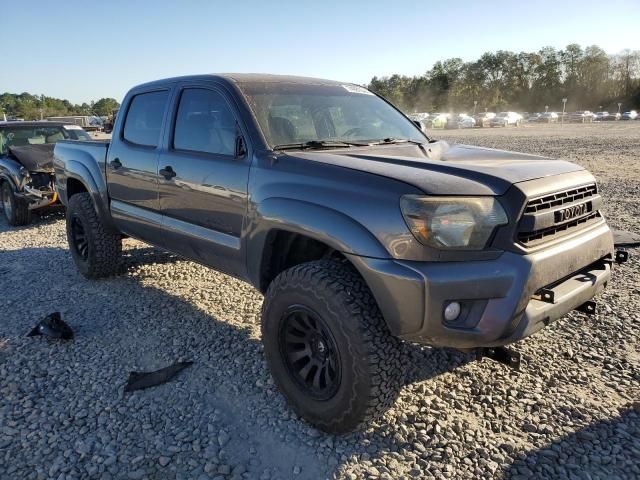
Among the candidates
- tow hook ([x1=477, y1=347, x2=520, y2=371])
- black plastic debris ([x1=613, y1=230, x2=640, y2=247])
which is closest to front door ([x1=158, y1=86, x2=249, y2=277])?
tow hook ([x1=477, y1=347, x2=520, y2=371])

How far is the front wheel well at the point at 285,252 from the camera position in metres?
3.01

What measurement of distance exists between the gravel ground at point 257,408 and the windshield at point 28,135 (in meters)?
5.13

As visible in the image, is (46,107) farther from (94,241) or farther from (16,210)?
(94,241)

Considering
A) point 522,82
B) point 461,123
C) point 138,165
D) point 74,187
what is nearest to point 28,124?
point 74,187

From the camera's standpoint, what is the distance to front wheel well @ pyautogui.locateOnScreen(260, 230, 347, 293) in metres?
3.01

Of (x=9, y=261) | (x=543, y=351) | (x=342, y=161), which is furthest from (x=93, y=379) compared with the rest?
(x=9, y=261)

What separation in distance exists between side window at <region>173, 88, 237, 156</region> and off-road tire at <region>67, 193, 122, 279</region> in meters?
1.73

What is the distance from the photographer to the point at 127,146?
447 cm

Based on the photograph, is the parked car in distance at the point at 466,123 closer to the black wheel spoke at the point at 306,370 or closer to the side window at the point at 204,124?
the side window at the point at 204,124

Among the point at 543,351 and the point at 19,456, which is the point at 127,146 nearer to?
the point at 19,456

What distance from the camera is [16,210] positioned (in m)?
8.10

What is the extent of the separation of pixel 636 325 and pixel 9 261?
667 cm

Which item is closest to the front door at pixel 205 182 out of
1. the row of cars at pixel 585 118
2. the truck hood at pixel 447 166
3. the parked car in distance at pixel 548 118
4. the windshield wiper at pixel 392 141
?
the truck hood at pixel 447 166

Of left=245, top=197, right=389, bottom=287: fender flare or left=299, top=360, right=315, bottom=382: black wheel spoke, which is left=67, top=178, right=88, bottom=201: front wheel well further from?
left=299, top=360, right=315, bottom=382: black wheel spoke
